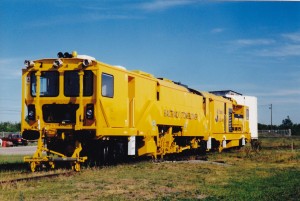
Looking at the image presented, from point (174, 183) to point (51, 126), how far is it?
522 cm

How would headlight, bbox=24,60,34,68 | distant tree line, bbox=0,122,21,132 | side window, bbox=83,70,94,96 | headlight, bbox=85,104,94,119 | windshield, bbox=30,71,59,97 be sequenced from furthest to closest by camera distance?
distant tree line, bbox=0,122,21,132 → headlight, bbox=24,60,34,68 → windshield, bbox=30,71,59,97 → side window, bbox=83,70,94,96 → headlight, bbox=85,104,94,119

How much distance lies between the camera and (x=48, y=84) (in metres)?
15.2

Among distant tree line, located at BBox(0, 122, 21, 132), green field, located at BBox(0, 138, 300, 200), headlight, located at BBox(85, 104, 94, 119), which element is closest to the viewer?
green field, located at BBox(0, 138, 300, 200)

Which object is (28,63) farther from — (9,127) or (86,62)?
(9,127)

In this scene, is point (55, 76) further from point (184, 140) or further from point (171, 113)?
point (184, 140)

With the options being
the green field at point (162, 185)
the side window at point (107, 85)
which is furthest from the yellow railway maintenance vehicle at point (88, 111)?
the green field at point (162, 185)

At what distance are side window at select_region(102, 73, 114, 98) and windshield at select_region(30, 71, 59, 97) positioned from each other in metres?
1.65

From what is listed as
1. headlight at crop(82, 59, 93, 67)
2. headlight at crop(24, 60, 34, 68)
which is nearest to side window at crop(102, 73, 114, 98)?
headlight at crop(82, 59, 93, 67)

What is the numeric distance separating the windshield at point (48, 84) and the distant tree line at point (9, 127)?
66.9 meters

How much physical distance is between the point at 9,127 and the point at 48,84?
7197 centimetres

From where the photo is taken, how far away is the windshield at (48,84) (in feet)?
49.5

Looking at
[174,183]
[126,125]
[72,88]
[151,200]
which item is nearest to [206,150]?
[126,125]

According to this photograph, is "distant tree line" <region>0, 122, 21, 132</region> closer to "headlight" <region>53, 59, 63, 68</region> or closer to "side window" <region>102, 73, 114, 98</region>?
"headlight" <region>53, 59, 63, 68</region>

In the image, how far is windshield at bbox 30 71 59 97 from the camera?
49.5ft
